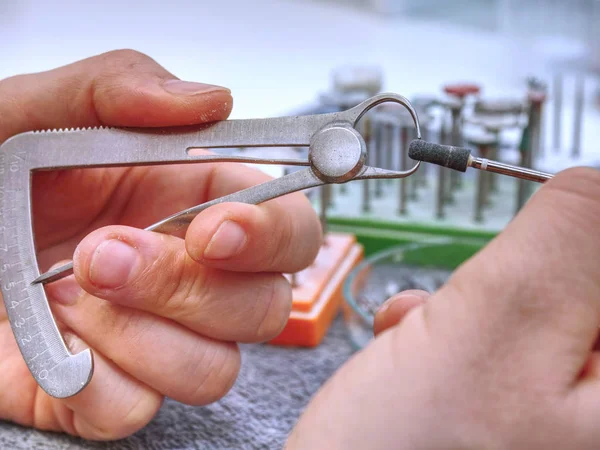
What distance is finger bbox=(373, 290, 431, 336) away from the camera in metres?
0.33

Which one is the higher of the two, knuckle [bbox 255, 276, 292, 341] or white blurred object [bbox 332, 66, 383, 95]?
white blurred object [bbox 332, 66, 383, 95]

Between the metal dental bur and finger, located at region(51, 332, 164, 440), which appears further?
finger, located at region(51, 332, 164, 440)

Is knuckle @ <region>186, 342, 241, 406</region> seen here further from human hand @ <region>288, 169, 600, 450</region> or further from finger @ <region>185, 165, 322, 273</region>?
human hand @ <region>288, 169, 600, 450</region>

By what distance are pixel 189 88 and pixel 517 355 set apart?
0.25 m

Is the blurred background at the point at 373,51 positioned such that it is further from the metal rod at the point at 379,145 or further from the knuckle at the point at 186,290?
the knuckle at the point at 186,290

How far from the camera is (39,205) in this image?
49 cm

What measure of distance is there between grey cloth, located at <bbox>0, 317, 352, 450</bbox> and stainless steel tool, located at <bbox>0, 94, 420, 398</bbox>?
3.9 inches

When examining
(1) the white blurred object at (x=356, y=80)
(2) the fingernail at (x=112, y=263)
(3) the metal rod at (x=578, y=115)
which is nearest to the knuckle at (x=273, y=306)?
(2) the fingernail at (x=112, y=263)

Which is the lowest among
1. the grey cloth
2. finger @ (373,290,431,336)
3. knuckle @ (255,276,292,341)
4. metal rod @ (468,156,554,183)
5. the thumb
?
the grey cloth

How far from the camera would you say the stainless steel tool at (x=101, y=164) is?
1.12 feet

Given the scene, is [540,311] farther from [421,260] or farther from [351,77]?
[351,77]

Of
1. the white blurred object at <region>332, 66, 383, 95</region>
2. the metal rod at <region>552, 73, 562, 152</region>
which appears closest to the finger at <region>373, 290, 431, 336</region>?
the white blurred object at <region>332, 66, 383, 95</region>

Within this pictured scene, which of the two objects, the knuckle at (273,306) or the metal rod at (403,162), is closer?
the knuckle at (273,306)

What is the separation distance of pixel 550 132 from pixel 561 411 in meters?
0.96
